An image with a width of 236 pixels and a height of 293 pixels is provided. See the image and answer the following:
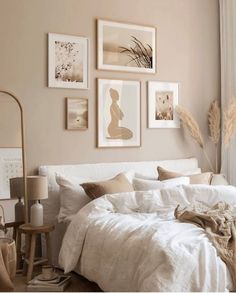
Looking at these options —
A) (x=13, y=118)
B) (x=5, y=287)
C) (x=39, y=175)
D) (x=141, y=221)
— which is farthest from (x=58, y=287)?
(x=13, y=118)

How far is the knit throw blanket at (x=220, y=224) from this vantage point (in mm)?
3023

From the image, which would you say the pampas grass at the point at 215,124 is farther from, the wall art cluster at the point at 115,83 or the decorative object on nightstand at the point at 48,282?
the decorative object on nightstand at the point at 48,282

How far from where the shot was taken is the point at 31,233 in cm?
412

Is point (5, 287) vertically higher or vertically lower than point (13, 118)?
lower

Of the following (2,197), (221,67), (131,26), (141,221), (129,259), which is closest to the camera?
(129,259)

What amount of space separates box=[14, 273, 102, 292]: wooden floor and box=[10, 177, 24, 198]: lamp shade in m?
0.76

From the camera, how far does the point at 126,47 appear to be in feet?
17.3

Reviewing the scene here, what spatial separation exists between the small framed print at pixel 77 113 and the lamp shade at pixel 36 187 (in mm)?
860

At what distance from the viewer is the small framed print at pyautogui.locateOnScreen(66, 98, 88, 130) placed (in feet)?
16.2

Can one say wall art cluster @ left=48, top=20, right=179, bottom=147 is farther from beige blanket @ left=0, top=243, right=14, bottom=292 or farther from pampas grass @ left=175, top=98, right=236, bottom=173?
beige blanket @ left=0, top=243, right=14, bottom=292

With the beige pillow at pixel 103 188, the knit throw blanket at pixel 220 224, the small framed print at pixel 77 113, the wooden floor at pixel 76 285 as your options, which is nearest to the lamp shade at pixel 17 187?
the beige pillow at pixel 103 188

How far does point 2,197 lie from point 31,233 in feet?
2.11

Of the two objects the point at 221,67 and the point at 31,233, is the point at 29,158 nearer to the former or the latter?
the point at 31,233

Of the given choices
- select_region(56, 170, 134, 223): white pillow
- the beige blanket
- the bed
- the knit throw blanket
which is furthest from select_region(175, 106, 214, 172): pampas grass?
the beige blanket
